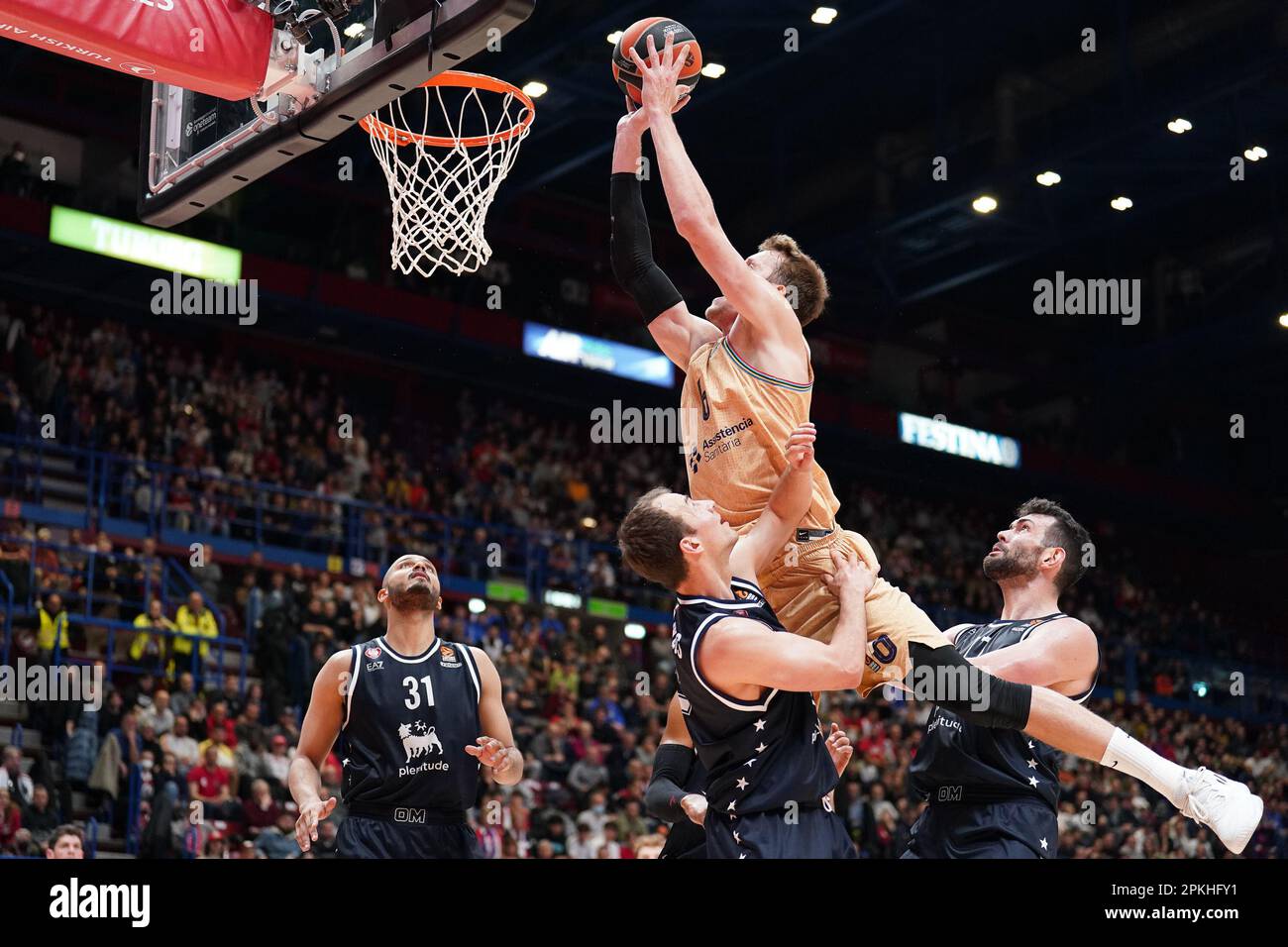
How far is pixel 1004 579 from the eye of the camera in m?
6.11

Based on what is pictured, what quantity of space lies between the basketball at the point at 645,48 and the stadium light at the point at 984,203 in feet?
49.0

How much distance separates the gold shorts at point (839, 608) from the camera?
5.35 meters

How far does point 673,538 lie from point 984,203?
16390 mm

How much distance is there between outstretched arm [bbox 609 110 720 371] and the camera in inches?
231

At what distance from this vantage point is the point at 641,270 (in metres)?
5.95

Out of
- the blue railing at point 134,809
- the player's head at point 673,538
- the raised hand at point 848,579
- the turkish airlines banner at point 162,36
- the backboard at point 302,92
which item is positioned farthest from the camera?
the blue railing at point 134,809

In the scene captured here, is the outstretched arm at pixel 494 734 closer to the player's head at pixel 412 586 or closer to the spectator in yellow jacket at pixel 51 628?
the player's head at pixel 412 586

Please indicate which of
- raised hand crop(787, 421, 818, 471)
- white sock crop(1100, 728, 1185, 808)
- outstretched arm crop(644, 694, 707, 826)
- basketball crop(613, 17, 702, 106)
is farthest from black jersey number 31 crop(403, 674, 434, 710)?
white sock crop(1100, 728, 1185, 808)

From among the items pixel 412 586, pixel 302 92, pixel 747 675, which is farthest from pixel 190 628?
pixel 747 675

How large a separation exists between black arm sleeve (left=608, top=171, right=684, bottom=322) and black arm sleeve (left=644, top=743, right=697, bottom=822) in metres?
1.77

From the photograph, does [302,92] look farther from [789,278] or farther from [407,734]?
[407,734]

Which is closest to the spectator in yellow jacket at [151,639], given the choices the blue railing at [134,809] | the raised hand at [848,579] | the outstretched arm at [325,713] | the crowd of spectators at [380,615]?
the crowd of spectators at [380,615]

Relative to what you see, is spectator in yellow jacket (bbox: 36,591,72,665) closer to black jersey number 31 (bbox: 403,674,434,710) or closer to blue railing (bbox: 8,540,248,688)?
blue railing (bbox: 8,540,248,688)

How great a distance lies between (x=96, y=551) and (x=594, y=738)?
18.3 feet
